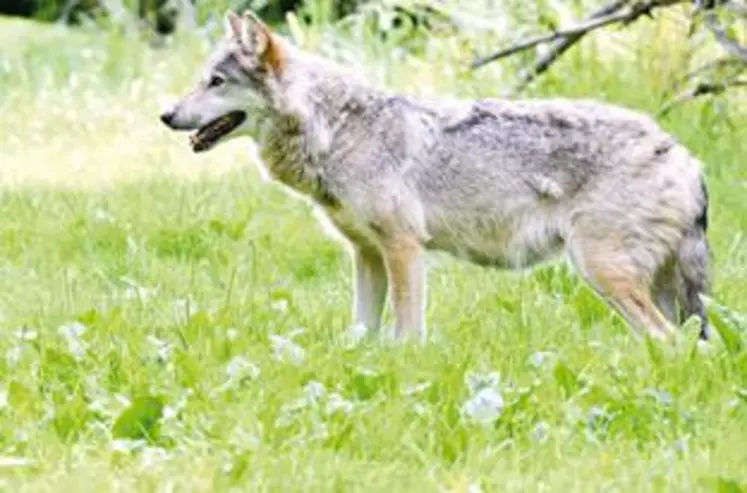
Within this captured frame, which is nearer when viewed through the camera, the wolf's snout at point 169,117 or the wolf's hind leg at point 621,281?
the wolf's hind leg at point 621,281

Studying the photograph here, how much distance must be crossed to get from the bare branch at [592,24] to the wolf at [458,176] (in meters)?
2.53

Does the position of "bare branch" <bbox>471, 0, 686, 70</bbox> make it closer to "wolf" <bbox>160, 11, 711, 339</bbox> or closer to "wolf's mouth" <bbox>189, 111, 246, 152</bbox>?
"wolf" <bbox>160, 11, 711, 339</bbox>

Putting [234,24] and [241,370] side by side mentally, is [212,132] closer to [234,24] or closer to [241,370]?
[234,24]

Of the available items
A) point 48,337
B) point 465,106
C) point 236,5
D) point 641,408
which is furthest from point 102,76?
point 641,408

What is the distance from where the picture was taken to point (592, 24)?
33.0 feet

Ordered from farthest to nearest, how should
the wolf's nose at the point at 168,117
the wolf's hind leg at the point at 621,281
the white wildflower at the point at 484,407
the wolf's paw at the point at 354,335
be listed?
the wolf's nose at the point at 168,117 < the wolf's hind leg at the point at 621,281 < the wolf's paw at the point at 354,335 < the white wildflower at the point at 484,407

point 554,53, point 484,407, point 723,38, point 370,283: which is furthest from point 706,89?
point 484,407

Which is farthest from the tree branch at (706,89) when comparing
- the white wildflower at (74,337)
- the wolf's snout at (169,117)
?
the white wildflower at (74,337)

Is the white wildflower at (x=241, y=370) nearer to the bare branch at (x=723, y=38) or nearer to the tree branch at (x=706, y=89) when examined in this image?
the bare branch at (x=723, y=38)

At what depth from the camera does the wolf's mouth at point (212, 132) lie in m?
7.39

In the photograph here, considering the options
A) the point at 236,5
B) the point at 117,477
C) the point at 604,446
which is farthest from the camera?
the point at 236,5

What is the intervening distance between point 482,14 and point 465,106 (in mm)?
4427

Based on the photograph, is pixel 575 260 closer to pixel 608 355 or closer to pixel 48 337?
pixel 608 355

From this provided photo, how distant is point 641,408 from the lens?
5.61m
